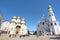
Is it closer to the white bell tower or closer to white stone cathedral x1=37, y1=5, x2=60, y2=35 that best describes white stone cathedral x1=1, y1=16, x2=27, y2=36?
white stone cathedral x1=37, y1=5, x2=60, y2=35

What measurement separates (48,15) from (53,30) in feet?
28.2

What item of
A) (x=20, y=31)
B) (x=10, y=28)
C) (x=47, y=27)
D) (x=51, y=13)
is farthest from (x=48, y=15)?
(x=10, y=28)

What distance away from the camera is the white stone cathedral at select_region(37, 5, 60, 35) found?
45.4 meters

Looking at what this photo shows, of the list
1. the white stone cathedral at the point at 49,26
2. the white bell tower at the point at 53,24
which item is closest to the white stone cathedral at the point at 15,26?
the white stone cathedral at the point at 49,26

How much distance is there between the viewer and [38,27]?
52500mm

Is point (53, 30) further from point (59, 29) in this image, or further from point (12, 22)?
point (12, 22)

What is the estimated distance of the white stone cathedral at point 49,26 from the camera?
149 ft

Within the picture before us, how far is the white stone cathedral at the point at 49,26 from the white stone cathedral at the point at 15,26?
958cm

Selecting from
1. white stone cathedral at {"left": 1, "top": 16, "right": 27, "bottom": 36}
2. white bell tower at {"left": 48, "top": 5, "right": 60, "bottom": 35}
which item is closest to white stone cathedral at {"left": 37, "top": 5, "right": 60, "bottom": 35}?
white bell tower at {"left": 48, "top": 5, "right": 60, "bottom": 35}

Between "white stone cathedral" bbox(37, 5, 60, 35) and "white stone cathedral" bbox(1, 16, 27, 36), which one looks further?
"white stone cathedral" bbox(37, 5, 60, 35)

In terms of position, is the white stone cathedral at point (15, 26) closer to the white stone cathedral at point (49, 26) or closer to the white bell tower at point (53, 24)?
the white stone cathedral at point (49, 26)

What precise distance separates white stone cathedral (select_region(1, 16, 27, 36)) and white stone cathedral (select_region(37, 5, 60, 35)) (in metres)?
9.58

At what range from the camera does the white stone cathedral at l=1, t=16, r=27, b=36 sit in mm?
41956

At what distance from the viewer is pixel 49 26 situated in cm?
4866
